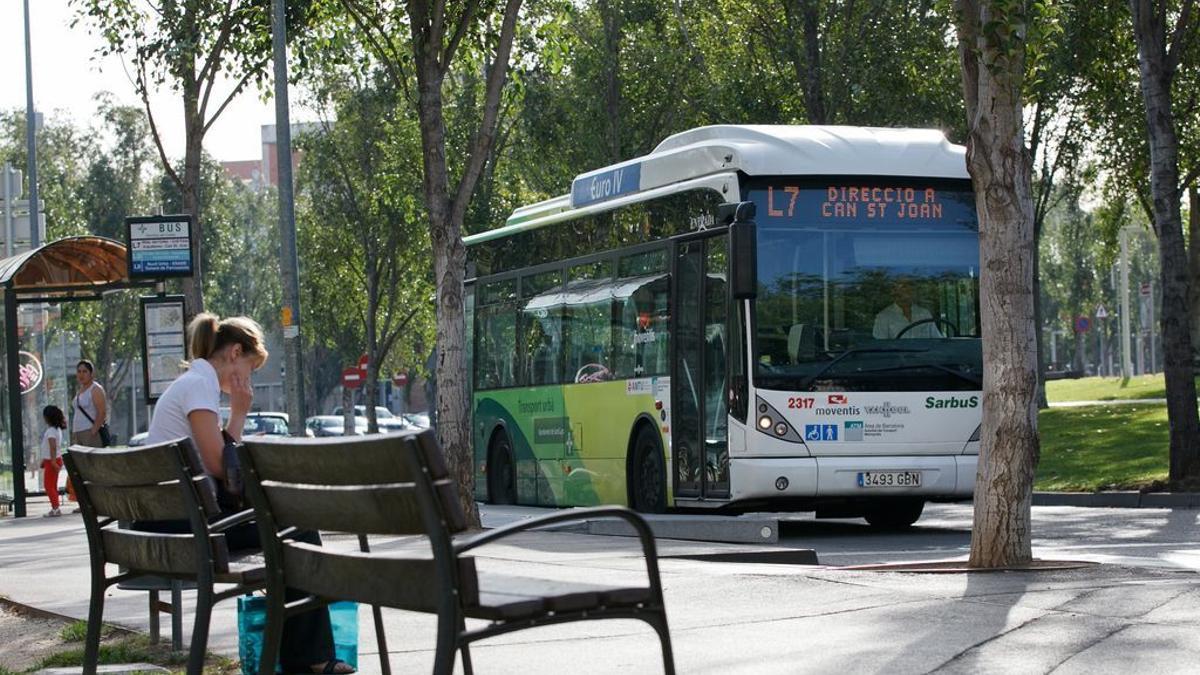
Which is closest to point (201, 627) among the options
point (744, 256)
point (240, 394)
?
point (240, 394)

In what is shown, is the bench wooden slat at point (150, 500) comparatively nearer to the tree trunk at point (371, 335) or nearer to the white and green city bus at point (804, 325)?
the white and green city bus at point (804, 325)

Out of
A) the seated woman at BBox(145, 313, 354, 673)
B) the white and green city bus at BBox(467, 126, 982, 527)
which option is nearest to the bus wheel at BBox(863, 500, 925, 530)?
the white and green city bus at BBox(467, 126, 982, 527)

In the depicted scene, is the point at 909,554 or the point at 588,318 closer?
the point at 909,554

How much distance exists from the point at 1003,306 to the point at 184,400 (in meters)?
5.36

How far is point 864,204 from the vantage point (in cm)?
1817

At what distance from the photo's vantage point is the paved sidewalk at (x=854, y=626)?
25.8ft

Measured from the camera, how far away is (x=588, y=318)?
21.1m

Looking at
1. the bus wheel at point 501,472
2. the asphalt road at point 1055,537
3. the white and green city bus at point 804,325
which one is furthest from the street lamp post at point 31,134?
the white and green city bus at point 804,325

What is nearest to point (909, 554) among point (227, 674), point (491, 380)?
point (227, 674)

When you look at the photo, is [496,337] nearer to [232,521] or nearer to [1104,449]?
[1104,449]

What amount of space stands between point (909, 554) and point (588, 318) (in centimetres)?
639

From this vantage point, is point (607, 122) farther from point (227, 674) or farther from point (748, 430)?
point (227, 674)

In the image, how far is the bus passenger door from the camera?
17969mm

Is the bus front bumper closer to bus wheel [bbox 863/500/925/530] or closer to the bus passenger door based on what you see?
the bus passenger door
